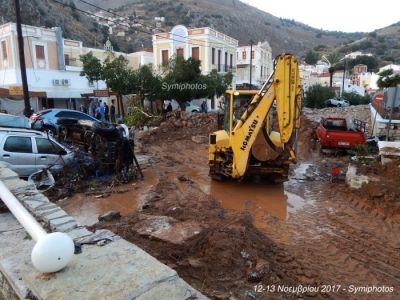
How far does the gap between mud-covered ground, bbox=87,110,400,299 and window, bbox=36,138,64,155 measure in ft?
10.1

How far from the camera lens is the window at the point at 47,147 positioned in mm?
9633

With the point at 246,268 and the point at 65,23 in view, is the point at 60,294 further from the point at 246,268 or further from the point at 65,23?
the point at 65,23

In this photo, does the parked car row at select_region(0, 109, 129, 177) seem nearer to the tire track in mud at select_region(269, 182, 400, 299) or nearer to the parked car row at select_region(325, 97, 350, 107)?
the tire track in mud at select_region(269, 182, 400, 299)

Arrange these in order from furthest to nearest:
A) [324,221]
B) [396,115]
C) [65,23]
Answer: [65,23]
[396,115]
[324,221]

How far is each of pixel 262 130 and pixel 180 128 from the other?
12.2 meters

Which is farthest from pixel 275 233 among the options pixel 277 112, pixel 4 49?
pixel 4 49

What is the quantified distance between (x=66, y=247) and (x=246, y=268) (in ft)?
8.74

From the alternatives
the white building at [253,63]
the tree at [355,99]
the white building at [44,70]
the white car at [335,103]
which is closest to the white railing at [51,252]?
the white building at [44,70]

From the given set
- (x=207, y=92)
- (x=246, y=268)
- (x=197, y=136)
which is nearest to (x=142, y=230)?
(x=246, y=268)

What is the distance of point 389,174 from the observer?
31.0 feet

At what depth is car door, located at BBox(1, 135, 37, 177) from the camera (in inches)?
352

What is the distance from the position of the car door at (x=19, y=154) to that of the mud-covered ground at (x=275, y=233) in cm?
336

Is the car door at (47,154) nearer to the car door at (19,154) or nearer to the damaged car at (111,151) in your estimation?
the car door at (19,154)

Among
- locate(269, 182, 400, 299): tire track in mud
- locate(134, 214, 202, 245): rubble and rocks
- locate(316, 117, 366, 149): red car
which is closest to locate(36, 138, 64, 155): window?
locate(134, 214, 202, 245): rubble and rocks
